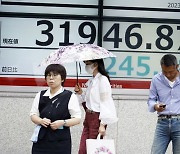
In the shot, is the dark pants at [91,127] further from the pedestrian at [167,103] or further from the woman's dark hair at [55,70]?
the woman's dark hair at [55,70]

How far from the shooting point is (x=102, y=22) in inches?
323

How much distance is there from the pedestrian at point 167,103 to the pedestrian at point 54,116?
109 centimetres

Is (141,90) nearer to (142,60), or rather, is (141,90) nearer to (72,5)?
(142,60)

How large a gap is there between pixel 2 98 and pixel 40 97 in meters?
2.47

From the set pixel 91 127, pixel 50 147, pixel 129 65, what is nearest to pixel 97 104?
pixel 91 127

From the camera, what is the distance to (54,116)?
5.51 metres

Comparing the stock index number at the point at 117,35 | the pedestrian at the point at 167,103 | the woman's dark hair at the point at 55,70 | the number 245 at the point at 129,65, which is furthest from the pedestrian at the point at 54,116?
the number 245 at the point at 129,65

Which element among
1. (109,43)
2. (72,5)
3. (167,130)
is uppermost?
(72,5)

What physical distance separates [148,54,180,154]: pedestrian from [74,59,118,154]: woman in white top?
1.64ft

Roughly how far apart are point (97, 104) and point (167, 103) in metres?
0.79

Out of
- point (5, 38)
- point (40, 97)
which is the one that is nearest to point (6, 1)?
point (5, 38)

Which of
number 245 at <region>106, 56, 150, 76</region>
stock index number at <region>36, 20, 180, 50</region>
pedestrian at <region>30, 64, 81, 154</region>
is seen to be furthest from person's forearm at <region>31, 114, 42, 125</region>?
number 245 at <region>106, 56, 150, 76</region>

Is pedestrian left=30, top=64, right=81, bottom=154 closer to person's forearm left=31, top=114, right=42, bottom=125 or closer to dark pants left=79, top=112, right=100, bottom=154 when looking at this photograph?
person's forearm left=31, top=114, right=42, bottom=125

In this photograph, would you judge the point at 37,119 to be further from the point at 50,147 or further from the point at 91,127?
the point at 91,127
